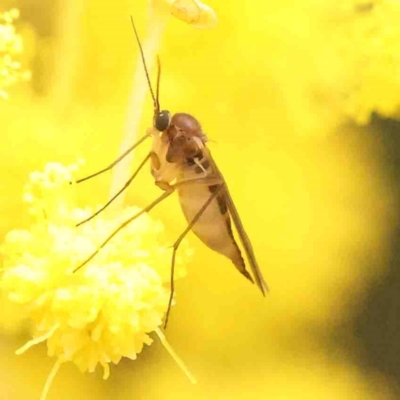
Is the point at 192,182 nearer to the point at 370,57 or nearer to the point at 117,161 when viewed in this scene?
the point at 117,161

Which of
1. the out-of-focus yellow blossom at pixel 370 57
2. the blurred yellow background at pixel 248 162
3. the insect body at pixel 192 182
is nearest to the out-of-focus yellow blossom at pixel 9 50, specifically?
the blurred yellow background at pixel 248 162

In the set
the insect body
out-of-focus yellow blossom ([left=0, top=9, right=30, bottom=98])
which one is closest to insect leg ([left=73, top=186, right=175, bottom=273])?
the insect body

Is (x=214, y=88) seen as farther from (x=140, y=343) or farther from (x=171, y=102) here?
(x=140, y=343)

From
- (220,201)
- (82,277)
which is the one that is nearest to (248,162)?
(220,201)

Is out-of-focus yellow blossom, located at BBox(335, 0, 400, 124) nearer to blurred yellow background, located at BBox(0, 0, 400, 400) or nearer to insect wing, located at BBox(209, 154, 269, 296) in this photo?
blurred yellow background, located at BBox(0, 0, 400, 400)


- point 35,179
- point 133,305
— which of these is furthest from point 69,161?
point 133,305

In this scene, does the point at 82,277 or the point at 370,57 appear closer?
the point at 82,277
